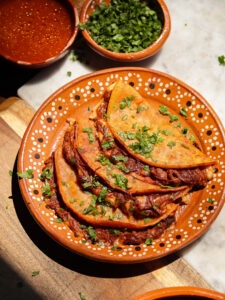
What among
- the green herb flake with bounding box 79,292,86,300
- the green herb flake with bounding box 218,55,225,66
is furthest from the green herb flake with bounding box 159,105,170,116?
the green herb flake with bounding box 79,292,86,300

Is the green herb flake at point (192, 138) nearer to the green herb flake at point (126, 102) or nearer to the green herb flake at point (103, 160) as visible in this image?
the green herb flake at point (126, 102)

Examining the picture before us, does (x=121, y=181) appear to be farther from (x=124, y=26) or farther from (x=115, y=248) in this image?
(x=124, y=26)

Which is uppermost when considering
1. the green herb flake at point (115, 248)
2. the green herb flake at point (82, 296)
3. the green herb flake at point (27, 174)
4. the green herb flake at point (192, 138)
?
the green herb flake at point (27, 174)

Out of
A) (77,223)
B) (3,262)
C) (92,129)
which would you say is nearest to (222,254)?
(77,223)

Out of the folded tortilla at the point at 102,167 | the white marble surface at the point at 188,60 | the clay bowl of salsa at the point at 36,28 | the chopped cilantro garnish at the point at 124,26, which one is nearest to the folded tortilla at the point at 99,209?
the folded tortilla at the point at 102,167

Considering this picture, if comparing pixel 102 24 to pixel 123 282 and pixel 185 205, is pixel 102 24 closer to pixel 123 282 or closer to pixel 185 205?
pixel 185 205

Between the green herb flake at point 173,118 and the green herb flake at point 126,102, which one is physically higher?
the green herb flake at point 126,102
